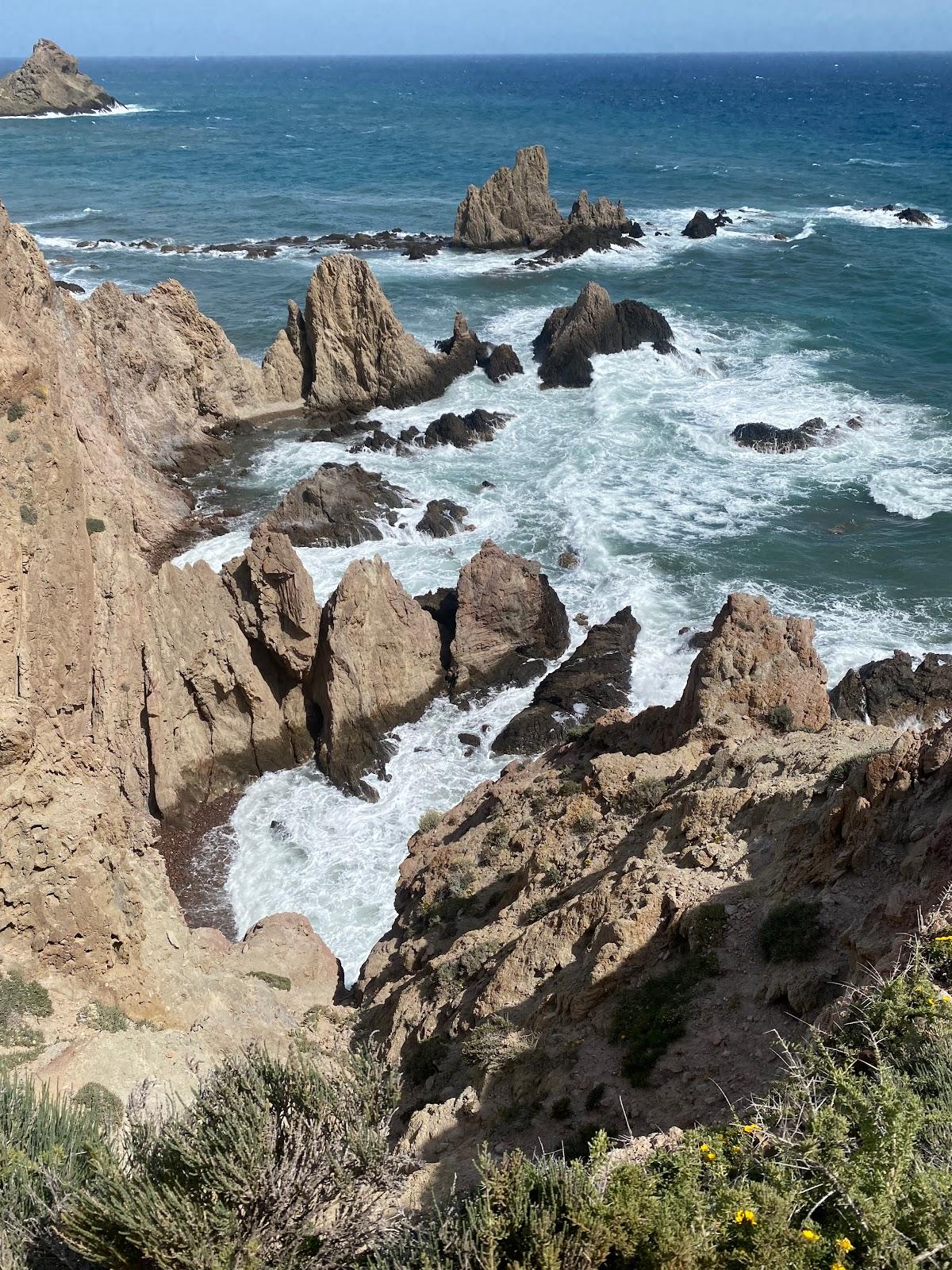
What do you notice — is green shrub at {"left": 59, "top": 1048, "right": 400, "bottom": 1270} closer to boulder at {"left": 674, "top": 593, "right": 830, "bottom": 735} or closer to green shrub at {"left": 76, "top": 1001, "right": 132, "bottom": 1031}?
green shrub at {"left": 76, "top": 1001, "right": 132, "bottom": 1031}

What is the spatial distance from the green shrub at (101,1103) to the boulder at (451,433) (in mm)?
31296

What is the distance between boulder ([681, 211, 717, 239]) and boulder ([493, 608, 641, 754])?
Answer: 56386 millimetres

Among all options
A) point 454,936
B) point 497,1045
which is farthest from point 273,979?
point 497,1045

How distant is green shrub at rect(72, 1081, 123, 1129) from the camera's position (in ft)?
32.1

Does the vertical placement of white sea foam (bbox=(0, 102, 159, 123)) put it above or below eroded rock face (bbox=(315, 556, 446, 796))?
above

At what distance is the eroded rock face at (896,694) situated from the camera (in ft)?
73.4

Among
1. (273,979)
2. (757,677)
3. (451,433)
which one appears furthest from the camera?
(451,433)

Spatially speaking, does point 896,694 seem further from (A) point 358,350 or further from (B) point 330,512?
(A) point 358,350

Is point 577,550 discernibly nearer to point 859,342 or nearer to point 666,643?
point 666,643

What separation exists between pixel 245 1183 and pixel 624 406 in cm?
3998

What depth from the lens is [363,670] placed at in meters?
23.7

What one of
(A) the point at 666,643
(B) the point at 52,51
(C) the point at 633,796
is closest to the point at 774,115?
(B) the point at 52,51

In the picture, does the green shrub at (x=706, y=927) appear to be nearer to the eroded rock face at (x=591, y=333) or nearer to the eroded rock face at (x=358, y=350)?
the eroded rock face at (x=358, y=350)

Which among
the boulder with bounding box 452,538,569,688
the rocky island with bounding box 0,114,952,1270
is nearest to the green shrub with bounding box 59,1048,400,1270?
the rocky island with bounding box 0,114,952,1270
